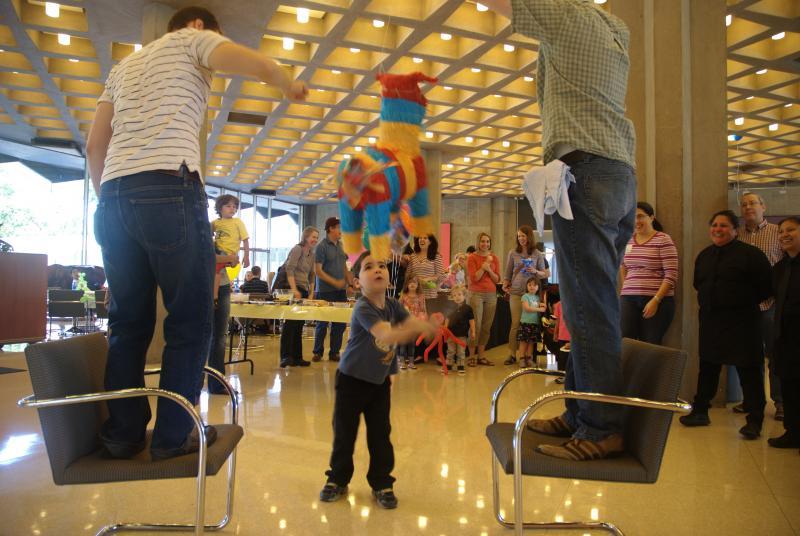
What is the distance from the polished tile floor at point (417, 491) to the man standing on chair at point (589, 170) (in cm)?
70

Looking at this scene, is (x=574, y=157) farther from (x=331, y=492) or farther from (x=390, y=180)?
(x=331, y=492)

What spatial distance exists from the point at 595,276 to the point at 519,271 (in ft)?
13.7

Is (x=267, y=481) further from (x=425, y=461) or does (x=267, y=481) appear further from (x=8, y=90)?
(x=8, y=90)

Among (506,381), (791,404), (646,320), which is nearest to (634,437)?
(506,381)

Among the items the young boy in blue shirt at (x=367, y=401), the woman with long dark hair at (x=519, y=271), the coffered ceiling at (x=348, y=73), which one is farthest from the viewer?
the coffered ceiling at (x=348, y=73)

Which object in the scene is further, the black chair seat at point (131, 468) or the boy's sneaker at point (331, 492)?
the boy's sneaker at point (331, 492)

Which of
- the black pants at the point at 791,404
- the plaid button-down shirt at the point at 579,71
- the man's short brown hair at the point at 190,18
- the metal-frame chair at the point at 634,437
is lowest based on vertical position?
the black pants at the point at 791,404

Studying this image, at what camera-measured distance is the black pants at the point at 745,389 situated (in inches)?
125

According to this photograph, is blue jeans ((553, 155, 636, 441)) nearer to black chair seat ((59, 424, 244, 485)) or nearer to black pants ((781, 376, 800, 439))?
black chair seat ((59, 424, 244, 485))

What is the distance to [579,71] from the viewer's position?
1511mm

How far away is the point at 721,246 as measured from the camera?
3.45 m

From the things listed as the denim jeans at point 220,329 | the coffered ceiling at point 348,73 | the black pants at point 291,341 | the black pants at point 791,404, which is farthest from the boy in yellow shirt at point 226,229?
the black pants at point 791,404

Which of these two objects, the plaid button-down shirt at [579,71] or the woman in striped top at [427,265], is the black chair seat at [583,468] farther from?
the plaid button-down shirt at [579,71]

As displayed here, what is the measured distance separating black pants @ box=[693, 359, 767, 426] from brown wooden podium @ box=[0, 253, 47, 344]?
6.52m
